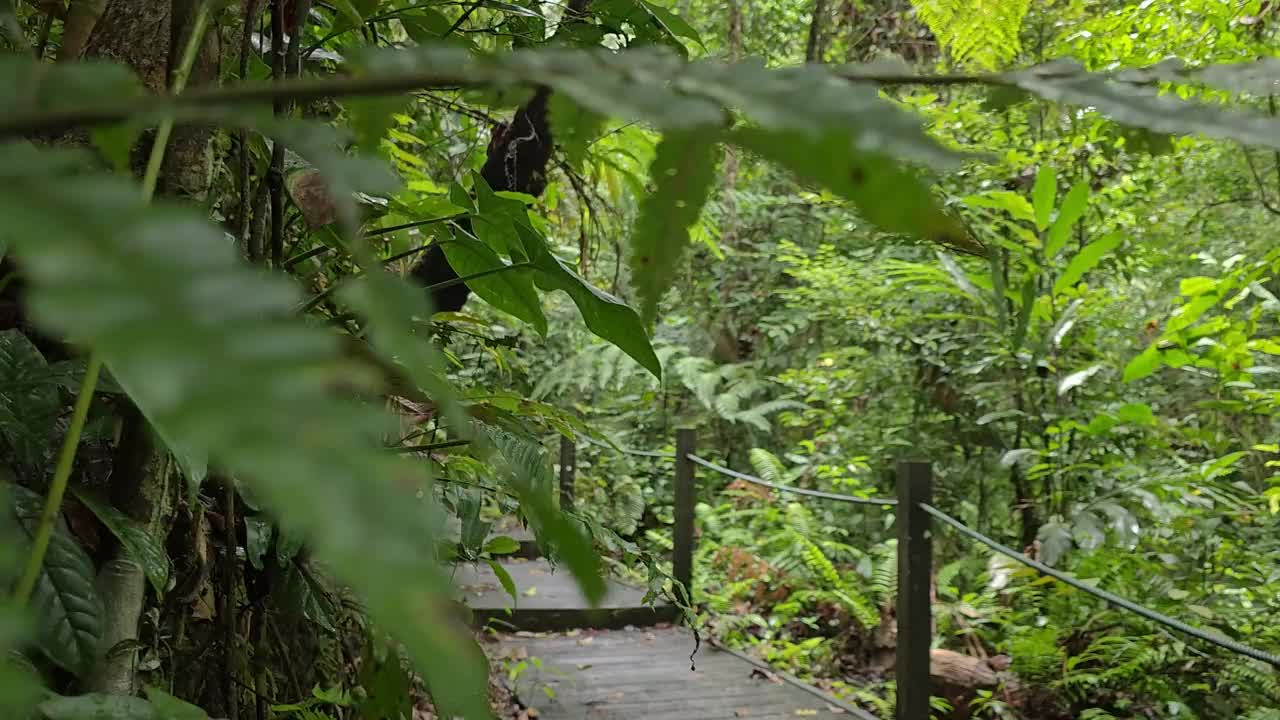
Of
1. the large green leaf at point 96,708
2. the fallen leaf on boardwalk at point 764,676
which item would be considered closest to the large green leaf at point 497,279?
the large green leaf at point 96,708

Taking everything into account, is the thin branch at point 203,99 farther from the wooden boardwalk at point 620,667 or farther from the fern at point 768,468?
the fern at point 768,468

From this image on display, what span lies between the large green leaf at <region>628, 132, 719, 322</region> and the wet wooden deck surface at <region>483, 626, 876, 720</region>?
260cm

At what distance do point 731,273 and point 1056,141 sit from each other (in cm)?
316

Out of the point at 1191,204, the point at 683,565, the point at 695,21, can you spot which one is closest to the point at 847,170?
the point at 683,565

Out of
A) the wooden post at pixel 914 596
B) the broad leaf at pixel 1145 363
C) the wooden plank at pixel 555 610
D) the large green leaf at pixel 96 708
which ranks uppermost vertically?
the large green leaf at pixel 96 708

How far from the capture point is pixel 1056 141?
409 centimetres

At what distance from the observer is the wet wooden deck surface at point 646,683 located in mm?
2814

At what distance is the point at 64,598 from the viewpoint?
61 cm

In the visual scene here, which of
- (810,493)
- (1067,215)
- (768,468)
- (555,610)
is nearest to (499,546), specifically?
(810,493)

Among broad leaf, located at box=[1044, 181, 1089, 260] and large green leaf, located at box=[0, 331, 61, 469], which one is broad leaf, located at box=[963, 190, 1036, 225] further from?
large green leaf, located at box=[0, 331, 61, 469]

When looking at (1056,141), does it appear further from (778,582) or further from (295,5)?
→ (295,5)

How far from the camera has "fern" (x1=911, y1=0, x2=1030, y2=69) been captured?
1983 millimetres

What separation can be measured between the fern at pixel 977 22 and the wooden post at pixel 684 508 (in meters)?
→ 2.15

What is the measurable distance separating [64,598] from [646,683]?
8.74 ft
